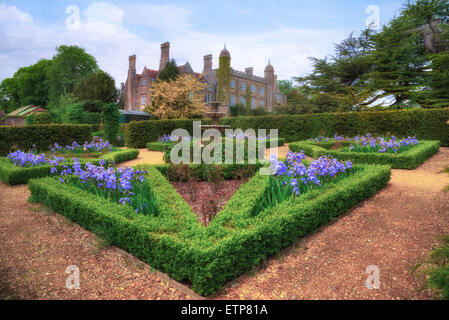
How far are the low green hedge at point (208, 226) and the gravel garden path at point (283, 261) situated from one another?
0.53 ft

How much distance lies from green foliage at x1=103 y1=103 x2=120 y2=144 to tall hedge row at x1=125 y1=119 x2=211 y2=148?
69 cm

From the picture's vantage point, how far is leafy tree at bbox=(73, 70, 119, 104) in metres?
33.0

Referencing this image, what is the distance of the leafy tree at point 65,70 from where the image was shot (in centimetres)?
3728

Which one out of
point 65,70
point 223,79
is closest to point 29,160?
point 223,79

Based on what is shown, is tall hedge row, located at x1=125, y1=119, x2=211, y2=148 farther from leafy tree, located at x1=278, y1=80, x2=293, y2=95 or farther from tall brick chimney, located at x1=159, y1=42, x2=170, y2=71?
leafy tree, located at x1=278, y1=80, x2=293, y2=95

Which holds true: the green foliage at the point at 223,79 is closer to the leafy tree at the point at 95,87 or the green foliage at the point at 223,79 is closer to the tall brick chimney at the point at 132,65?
the tall brick chimney at the point at 132,65

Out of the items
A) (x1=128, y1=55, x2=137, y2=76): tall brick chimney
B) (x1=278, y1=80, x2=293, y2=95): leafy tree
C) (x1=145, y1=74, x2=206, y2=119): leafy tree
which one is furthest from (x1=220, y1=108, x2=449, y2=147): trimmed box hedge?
(x1=278, y1=80, x2=293, y2=95): leafy tree

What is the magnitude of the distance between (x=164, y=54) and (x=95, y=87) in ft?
30.2

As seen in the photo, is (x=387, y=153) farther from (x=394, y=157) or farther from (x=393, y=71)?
(x=393, y=71)

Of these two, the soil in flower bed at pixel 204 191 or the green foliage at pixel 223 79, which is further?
the green foliage at pixel 223 79

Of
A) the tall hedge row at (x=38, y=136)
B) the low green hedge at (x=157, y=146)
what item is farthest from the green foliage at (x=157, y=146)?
the tall hedge row at (x=38, y=136)

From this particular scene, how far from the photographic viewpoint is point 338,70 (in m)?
22.9
